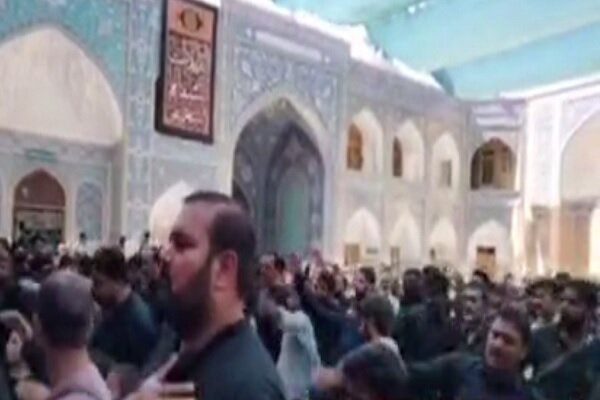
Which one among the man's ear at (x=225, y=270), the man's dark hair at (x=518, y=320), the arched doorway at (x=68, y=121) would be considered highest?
the arched doorway at (x=68, y=121)

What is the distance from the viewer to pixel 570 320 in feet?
14.4

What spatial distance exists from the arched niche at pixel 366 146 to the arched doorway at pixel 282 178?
113cm

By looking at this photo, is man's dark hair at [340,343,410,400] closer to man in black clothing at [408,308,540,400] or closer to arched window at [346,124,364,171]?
man in black clothing at [408,308,540,400]

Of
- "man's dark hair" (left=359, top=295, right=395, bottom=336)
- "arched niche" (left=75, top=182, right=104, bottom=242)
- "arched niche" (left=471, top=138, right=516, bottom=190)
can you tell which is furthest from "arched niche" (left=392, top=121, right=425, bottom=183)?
"man's dark hair" (left=359, top=295, right=395, bottom=336)

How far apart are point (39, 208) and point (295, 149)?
5573mm

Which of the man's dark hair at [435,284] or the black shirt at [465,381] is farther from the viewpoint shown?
the man's dark hair at [435,284]

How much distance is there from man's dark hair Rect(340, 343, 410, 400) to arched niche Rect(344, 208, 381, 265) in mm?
15074

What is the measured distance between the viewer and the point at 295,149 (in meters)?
17.0

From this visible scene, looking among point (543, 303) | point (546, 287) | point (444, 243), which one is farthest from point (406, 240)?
point (543, 303)

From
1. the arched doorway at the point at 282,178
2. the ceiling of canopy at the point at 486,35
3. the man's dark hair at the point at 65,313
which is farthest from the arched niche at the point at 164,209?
the man's dark hair at the point at 65,313

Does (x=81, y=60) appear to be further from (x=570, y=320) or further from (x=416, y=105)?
(x=570, y=320)

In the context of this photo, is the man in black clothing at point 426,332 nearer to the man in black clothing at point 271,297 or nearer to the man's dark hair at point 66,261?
the man in black clothing at point 271,297

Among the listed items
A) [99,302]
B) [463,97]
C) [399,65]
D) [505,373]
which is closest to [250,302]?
[505,373]

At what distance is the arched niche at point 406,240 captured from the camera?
18703 millimetres
